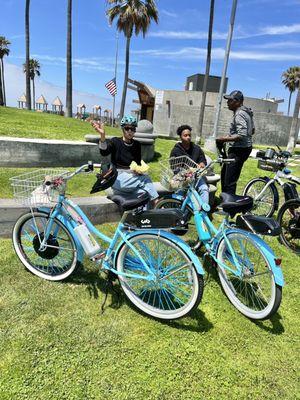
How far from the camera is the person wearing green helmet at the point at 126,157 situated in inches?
151

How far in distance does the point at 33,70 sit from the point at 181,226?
229 ft

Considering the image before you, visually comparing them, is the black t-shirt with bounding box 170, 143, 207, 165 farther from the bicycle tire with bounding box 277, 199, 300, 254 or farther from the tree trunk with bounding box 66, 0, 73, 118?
the tree trunk with bounding box 66, 0, 73, 118

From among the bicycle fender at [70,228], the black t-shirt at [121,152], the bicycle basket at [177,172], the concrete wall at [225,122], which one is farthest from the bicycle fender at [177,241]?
the concrete wall at [225,122]

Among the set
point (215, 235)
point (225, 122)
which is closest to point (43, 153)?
point (215, 235)

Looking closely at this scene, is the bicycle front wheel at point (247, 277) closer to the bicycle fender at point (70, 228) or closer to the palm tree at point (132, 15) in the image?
the bicycle fender at point (70, 228)

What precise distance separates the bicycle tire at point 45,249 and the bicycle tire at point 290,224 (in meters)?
3.19

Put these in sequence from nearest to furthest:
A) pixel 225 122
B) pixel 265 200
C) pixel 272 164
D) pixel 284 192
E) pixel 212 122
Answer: pixel 284 192 < pixel 272 164 < pixel 265 200 < pixel 225 122 < pixel 212 122

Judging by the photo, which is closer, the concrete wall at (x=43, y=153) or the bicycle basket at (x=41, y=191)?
the bicycle basket at (x=41, y=191)

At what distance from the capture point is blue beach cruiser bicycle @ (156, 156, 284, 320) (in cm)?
294

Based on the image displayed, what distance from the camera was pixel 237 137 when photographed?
514 centimetres

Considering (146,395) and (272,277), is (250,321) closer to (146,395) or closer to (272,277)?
(272,277)

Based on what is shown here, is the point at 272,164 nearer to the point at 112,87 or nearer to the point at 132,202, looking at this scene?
the point at 132,202

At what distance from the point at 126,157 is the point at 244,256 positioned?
6.35ft

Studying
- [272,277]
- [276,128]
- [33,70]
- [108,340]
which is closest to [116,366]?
[108,340]
